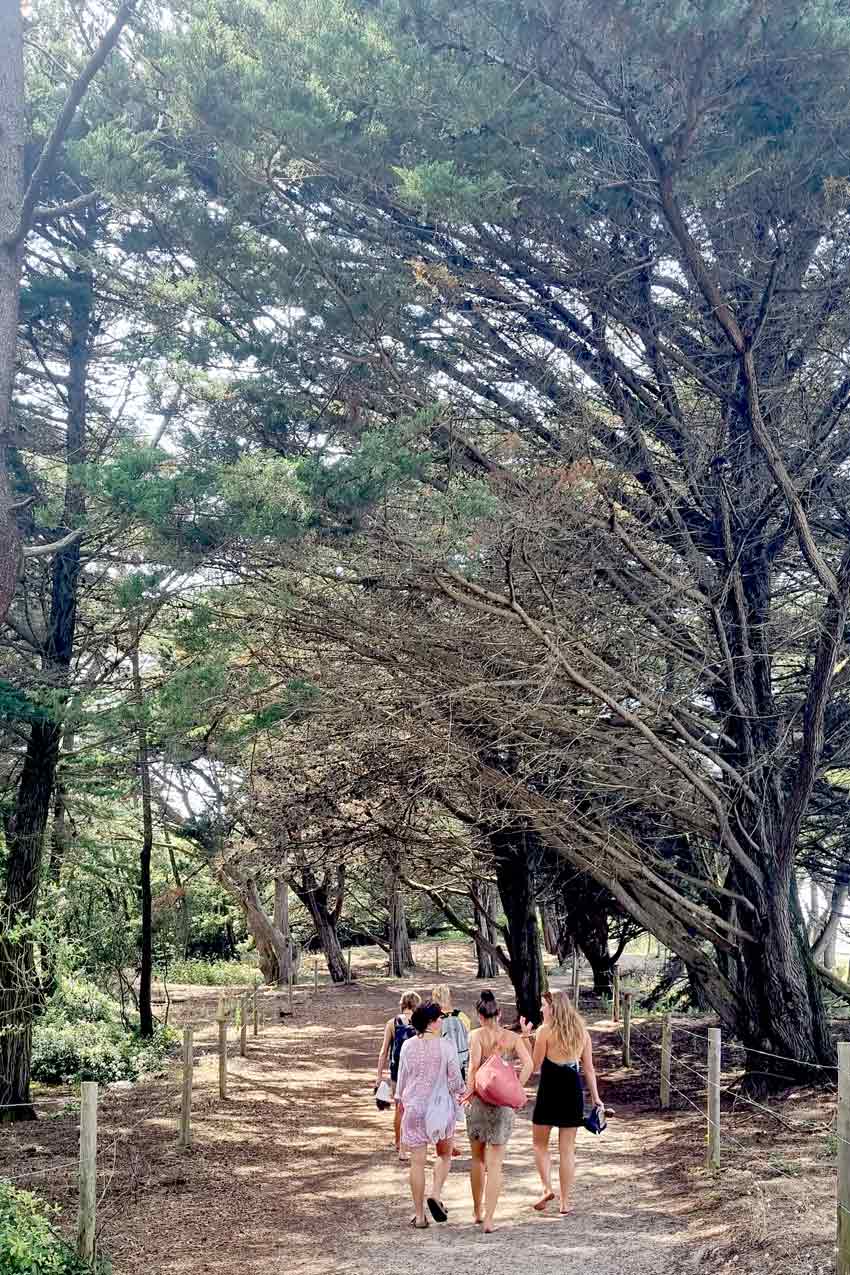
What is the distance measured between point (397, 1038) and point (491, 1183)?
271 centimetres

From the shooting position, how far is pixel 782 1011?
36.6 ft

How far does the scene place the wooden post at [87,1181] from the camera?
6535 millimetres

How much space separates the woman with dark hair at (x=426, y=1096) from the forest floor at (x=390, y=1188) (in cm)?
33

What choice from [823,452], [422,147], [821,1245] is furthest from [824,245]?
[821,1245]

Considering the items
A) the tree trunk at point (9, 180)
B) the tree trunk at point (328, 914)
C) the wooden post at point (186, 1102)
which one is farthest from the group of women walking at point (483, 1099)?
the tree trunk at point (328, 914)

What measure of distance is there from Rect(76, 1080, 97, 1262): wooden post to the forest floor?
1.62 ft

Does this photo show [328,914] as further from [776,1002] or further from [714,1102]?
[714,1102]

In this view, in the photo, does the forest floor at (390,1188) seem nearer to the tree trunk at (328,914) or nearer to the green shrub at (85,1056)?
the green shrub at (85,1056)

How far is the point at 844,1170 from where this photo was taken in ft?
17.6

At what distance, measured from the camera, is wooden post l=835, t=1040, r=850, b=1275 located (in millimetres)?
5324

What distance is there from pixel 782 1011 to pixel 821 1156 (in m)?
2.75

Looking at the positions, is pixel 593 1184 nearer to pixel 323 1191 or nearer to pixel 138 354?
pixel 323 1191

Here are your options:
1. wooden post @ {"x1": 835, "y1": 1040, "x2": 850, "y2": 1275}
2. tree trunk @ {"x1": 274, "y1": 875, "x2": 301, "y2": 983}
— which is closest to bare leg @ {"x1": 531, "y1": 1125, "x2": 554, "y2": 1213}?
wooden post @ {"x1": 835, "y1": 1040, "x2": 850, "y2": 1275}

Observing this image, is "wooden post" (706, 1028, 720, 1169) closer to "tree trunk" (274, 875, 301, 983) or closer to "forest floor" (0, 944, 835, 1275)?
"forest floor" (0, 944, 835, 1275)
